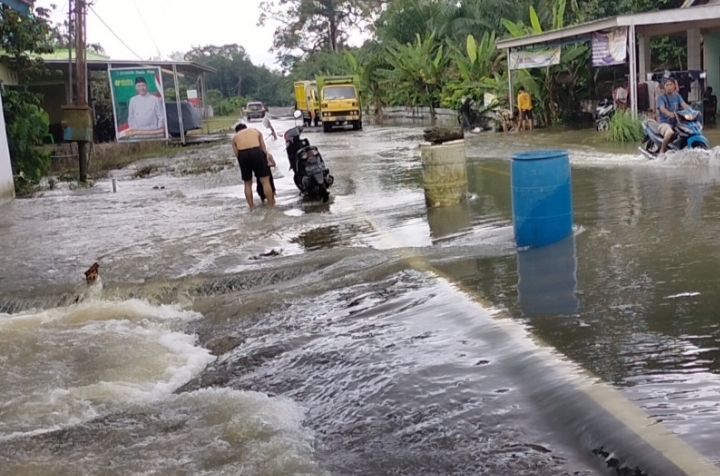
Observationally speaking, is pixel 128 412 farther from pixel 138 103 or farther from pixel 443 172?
pixel 138 103

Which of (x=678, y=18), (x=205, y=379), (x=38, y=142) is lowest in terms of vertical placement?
(x=205, y=379)

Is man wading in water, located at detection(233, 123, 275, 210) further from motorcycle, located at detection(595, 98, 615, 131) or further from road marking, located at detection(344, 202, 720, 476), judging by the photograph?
motorcycle, located at detection(595, 98, 615, 131)

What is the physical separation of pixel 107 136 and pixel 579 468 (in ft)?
109

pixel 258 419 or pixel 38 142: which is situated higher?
pixel 38 142

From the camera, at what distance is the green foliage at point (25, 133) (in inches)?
715

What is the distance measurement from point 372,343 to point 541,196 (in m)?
2.67

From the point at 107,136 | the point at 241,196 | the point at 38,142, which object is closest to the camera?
the point at 241,196

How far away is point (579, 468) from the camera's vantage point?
11.9ft

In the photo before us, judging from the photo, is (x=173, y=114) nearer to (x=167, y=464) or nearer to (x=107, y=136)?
(x=107, y=136)

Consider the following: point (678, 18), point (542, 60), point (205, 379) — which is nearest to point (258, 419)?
point (205, 379)

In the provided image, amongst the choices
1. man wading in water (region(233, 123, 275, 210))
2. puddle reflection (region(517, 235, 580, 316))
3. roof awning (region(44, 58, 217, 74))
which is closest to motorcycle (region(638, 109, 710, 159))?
man wading in water (region(233, 123, 275, 210))

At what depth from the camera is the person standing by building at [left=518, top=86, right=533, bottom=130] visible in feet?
82.1

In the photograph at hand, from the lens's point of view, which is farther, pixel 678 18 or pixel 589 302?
pixel 678 18

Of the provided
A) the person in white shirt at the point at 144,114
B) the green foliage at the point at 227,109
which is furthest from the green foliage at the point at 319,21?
the person in white shirt at the point at 144,114
